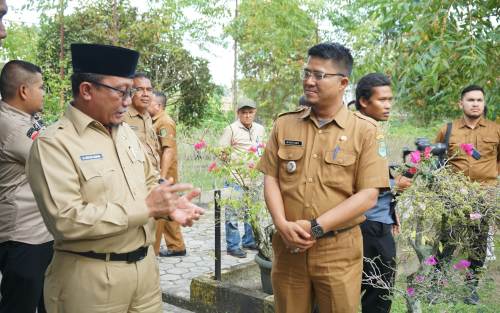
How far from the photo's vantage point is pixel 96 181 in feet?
7.51

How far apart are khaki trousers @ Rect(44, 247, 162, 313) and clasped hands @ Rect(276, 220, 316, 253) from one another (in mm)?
778

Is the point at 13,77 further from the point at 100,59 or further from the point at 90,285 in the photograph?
the point at 90,285

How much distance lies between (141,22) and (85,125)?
8.52 meters

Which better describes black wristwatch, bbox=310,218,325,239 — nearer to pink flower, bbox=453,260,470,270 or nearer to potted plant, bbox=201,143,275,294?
pink flower, bbox=453,260,470,270

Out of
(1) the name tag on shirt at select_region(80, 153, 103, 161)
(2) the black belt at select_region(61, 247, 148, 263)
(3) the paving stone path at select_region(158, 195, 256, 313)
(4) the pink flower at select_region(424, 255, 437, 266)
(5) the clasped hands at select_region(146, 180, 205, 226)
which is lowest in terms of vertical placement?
(3) the paving stone path at select_region(158, 195, 256, 313)

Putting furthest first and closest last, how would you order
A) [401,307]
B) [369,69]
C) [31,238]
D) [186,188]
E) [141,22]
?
[141,22] < [369,69] < [401,307] < [31,238] < [186,188]

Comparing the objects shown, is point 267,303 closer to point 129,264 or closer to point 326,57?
point 129,264

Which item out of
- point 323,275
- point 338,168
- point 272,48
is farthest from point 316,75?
point 272,48

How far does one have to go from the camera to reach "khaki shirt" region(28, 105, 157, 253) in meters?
2.14

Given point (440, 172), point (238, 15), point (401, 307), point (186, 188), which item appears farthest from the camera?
point (238, 15)

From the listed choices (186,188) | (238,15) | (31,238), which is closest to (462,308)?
(186,188)

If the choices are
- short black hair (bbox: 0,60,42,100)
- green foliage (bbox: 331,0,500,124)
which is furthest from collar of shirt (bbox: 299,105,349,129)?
green foliage (bbox: 331,0,500,124)

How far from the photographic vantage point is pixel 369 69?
6.08m

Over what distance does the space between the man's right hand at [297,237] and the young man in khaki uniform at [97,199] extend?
540mm
